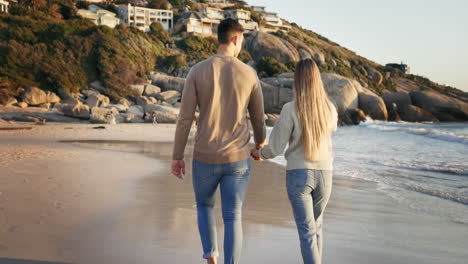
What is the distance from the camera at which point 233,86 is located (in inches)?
114

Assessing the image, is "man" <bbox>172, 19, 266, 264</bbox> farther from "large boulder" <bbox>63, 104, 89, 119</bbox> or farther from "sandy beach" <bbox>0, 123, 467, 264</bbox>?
"large boulder" <bbox>63, 104, 89, 119</bbox>

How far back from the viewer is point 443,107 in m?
41.9

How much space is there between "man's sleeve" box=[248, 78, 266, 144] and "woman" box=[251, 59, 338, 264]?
21 centimetres

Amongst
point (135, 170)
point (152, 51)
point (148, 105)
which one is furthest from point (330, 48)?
point (135, 170)

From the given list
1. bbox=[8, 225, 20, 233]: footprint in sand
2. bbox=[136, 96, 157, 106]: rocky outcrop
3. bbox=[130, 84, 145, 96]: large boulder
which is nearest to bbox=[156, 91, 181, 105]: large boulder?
bbox=[136, 96, 157, 106]: rocky outcrop

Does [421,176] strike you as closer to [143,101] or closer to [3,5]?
[143,101]

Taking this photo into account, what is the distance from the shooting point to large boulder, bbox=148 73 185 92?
131 ft

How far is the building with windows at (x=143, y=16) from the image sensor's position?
72.8 metres

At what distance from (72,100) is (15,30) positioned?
14815mm

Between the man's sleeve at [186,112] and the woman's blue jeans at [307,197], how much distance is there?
0.82 meters

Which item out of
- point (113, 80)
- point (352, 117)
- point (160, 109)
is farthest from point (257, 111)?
point (113, 80)

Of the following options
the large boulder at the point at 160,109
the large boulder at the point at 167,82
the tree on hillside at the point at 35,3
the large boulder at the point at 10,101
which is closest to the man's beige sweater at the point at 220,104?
the large boulder at the point at 160,109

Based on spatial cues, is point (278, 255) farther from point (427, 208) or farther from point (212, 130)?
point (427, 208)

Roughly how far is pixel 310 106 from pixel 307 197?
2.17ft
